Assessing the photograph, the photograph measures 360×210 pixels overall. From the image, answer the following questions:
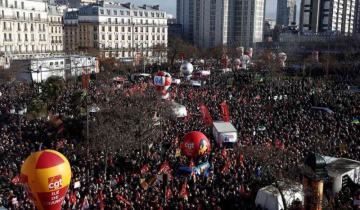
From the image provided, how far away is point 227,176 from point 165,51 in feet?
194

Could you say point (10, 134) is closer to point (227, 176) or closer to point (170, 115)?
point (170, 115)

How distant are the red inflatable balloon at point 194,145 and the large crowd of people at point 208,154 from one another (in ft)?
1.35

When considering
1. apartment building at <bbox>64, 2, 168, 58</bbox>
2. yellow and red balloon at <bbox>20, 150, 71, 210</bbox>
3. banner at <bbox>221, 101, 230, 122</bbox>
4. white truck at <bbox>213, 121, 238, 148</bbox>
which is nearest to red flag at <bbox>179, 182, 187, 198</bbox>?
yellow and red balloon at <bbox>20, 150, 71, 210</bbox>

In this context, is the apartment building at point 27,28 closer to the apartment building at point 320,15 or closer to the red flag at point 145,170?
the red flag at point 145,170

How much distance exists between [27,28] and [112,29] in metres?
17.9

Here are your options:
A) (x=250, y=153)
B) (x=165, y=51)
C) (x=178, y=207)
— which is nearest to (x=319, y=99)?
(x=250, y=153)

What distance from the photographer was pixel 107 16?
253 feet

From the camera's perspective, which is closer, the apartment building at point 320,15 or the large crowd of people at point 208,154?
the large crowd of people at point 208,154

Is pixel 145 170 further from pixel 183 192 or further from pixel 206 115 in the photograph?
pixel 206 115

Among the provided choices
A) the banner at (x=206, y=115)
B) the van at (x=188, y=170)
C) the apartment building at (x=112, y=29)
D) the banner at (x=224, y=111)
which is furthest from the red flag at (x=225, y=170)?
the apartment building at (x=112, y=29)

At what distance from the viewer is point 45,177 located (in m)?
12.7

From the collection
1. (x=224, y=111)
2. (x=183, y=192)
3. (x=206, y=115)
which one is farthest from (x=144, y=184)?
(x=206, y=115)

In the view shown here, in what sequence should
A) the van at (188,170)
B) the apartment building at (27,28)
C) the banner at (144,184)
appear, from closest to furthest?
1. the banner at (144,184)
2. the van at (188,170)
3. the apartment building at (27,28)

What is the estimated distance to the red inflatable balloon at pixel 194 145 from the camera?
68.8ft
